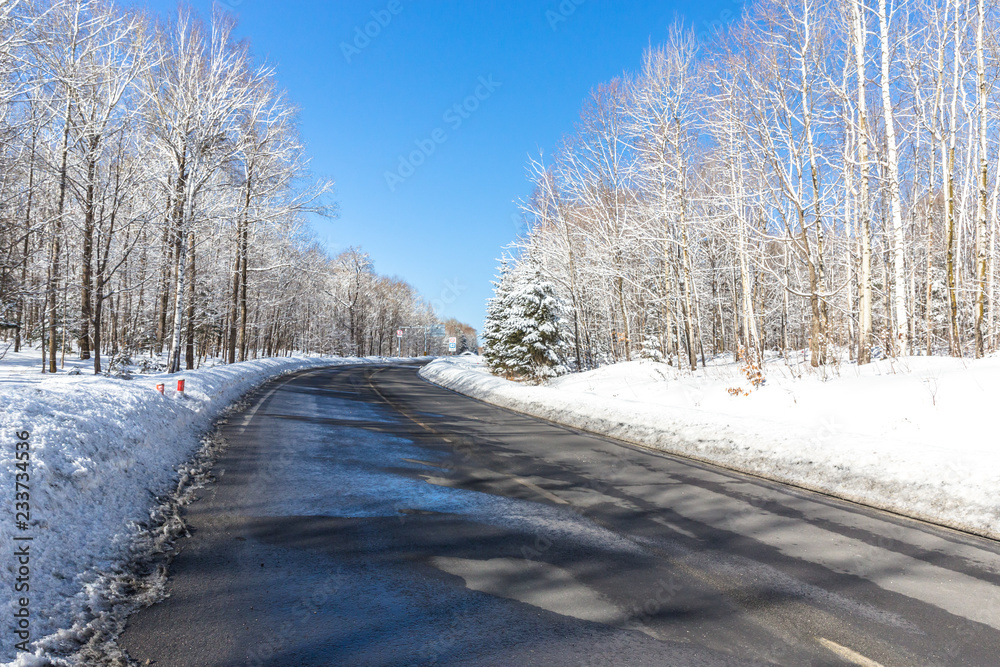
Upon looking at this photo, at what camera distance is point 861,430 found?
8.41m

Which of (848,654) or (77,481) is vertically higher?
(77,481)

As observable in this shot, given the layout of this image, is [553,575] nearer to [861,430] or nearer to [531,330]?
[861,430]

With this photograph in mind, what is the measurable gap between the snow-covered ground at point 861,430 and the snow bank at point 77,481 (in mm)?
7463

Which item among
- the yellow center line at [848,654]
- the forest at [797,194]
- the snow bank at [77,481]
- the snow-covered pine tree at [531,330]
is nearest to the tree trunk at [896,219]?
the forest at [797,194]

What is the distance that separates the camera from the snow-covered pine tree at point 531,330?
26.4m

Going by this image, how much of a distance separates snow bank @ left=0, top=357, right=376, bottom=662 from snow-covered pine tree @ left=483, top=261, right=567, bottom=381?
18.9 m

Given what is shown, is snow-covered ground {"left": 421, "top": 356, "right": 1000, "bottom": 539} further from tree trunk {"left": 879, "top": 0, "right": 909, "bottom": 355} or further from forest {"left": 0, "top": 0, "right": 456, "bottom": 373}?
forest {"left": 0, "top": 0, "right": 456, "bottom": 373}

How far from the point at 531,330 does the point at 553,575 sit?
22.6m

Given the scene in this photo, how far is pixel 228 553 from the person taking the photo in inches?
171

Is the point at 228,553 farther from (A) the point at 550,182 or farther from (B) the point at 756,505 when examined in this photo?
(A) the point at 550,182

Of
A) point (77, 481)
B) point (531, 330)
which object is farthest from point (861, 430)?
point (531, 330)

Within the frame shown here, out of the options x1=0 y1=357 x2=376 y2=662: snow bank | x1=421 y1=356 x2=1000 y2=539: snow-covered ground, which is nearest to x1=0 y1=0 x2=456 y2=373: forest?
x1=0 y1=357 x2=376 y2=662: snow bank

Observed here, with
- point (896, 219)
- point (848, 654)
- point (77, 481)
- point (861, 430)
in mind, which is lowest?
point (848, 654)

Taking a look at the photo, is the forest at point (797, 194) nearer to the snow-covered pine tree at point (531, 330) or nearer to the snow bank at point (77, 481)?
the snow-covered pine tree at point (531, 330)
